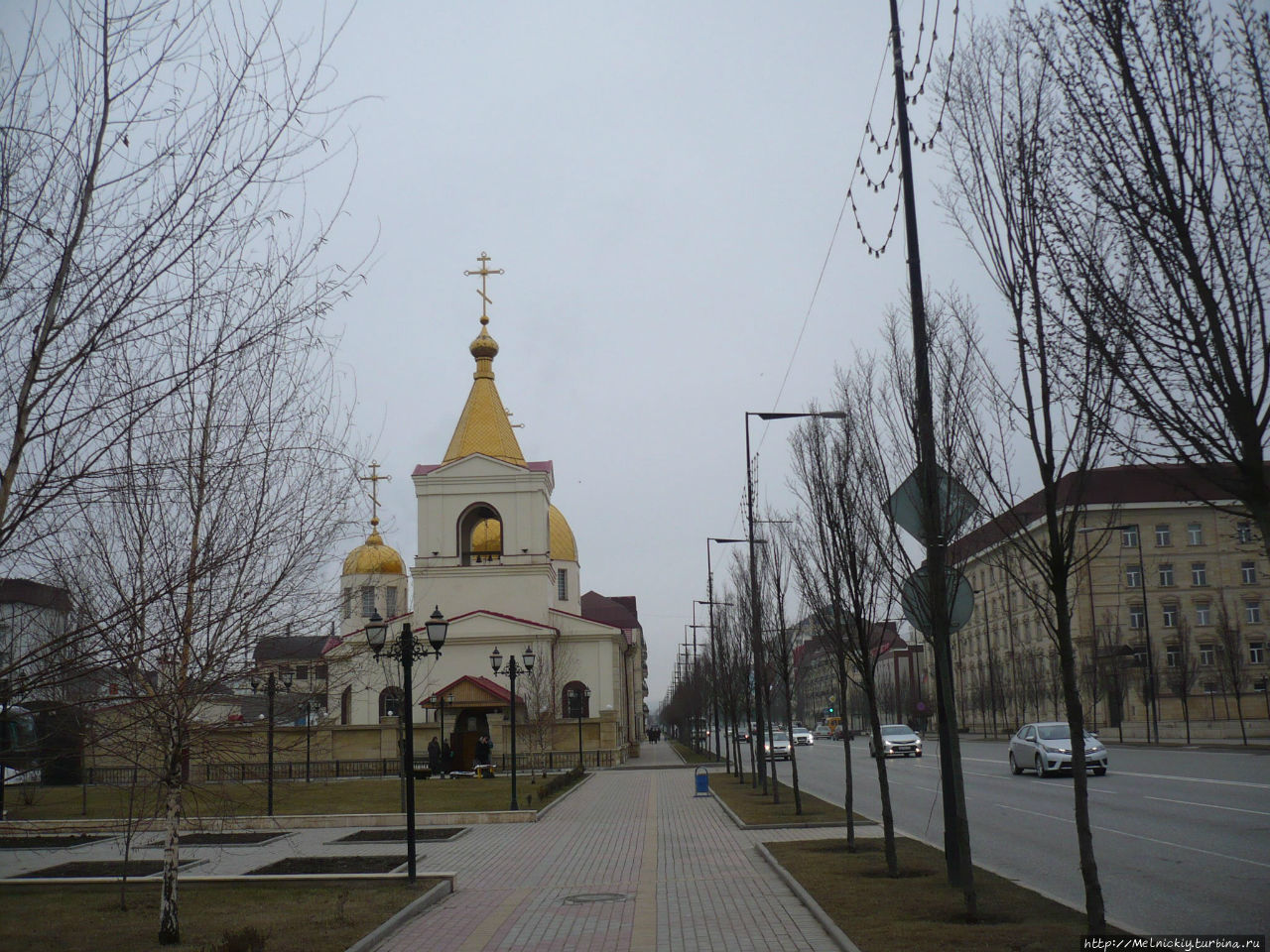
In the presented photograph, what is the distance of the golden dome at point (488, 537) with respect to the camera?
202ft

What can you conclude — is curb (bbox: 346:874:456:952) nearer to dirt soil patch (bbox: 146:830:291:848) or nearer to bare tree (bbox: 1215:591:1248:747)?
dirt soil patch (bbox: 146:830:291:848)

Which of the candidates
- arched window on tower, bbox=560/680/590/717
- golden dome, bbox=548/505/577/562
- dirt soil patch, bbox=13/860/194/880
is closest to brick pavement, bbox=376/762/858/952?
dirt soil patch, bbox=13/860/194/880

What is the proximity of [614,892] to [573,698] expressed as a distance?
45470mm

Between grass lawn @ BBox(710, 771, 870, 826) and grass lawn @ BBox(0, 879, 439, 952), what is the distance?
373 inches

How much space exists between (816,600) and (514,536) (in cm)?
4170

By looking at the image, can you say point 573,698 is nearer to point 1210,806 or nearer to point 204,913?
point 1210,806

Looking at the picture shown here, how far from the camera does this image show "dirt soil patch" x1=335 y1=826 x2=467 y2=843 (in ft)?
71.5

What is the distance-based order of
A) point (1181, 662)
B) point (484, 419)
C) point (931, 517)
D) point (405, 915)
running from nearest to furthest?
point (931, 517) → point (405, 915) → point (1181, 662) → point (484, 419)


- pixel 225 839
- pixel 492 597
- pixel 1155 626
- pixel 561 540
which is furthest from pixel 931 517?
pixel 1155 626

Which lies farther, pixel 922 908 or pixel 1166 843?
pixel 1166 843

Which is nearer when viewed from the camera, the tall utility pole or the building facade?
the tall utility pole

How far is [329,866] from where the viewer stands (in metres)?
17.0

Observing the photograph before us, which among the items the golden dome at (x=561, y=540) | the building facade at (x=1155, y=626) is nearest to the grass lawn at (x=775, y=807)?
the building facade at (x=1155, y=626)

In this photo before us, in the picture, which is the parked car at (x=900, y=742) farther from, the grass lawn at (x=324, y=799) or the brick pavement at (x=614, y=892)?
the brick pavement at (x=614, y=892)
